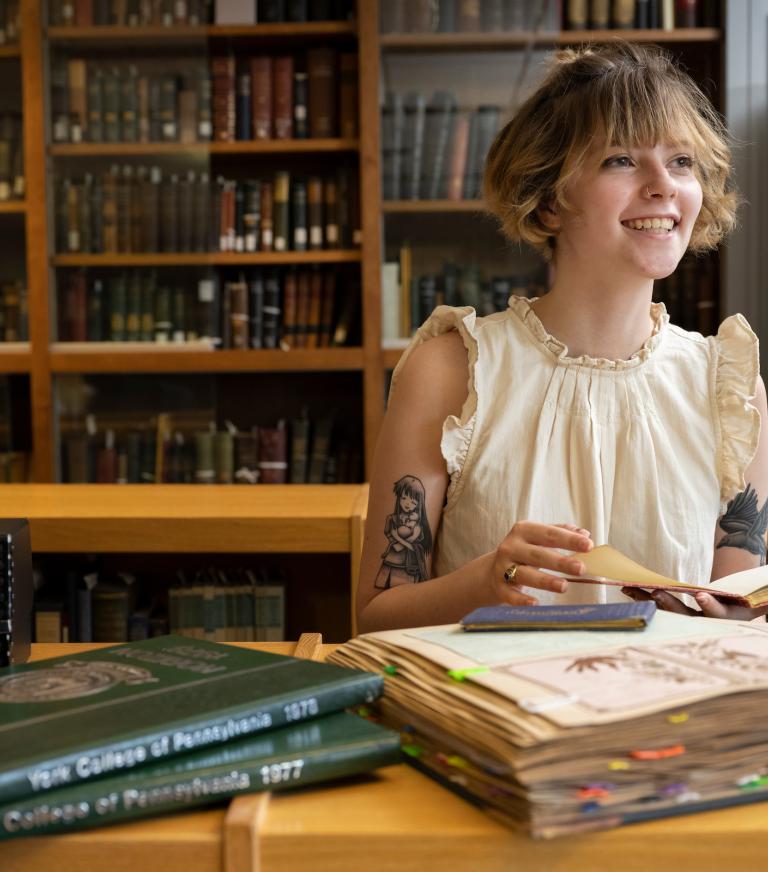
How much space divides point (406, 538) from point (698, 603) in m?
0.44

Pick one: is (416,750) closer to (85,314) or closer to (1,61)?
(85,314)

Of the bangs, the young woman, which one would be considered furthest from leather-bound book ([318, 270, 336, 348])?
the bangs

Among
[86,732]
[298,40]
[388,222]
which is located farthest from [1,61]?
[86,732]

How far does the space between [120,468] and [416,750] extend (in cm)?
327

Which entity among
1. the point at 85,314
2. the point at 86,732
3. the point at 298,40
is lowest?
the point at 86,732

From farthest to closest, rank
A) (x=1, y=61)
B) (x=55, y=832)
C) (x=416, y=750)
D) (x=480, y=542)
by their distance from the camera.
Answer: (x=1, y=61) < (x=480, y=542) < (x=416, y=750) < (x=55, y=832)

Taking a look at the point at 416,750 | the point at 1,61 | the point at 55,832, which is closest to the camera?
the point at 55,832

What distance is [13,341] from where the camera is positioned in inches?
149

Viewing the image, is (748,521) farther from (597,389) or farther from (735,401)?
(597,389)

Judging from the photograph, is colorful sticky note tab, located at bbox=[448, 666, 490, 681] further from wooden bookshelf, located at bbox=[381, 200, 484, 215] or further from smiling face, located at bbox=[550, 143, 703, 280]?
wooden bookshelf, located at bbox=[381, 200, 484, 215]

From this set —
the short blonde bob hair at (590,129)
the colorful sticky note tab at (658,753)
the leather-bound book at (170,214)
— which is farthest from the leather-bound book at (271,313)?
the colorful sticky note tab at (658,753)

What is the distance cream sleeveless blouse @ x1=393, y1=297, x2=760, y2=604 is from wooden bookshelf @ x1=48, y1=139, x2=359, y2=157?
8.00ft

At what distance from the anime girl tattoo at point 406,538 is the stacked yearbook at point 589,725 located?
62cm

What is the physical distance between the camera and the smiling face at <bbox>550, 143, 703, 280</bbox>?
1432mm
